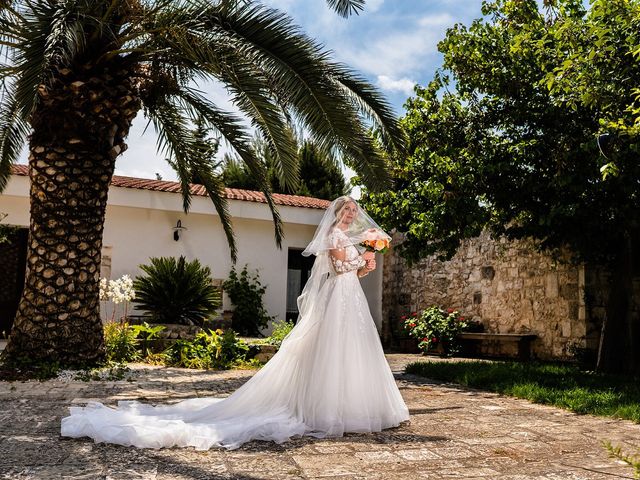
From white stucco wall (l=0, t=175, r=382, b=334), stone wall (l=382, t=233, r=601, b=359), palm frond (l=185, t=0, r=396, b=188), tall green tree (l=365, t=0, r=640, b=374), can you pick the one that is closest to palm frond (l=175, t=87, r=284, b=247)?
palm frond (l=185, t=0, r=396, b=188)

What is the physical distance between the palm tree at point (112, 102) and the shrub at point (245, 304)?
5213mm

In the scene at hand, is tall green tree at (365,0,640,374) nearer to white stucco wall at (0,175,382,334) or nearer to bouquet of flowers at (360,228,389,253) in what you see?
bouquet of flowers at (360,228,389,253)

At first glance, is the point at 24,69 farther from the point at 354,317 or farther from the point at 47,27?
the point at 354,317

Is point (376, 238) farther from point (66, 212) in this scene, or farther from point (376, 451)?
point (66, 212)

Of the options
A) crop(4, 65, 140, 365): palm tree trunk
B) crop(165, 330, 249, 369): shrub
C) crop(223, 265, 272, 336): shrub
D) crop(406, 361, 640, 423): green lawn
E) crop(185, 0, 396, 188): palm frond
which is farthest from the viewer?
crop(223, 265, 272, 336): shrub

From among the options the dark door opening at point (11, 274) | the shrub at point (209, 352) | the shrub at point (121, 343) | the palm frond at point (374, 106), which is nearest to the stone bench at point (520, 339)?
the shrub at point (209, 352)

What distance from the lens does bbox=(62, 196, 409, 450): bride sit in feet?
13.3

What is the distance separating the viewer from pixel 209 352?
348 inches

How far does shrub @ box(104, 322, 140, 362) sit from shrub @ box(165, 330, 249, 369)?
1.75 feet

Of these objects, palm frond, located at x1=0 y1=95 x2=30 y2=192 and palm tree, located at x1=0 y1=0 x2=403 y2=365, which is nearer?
palm tree, located at x1=0 y1=0 x2=403 y2=365

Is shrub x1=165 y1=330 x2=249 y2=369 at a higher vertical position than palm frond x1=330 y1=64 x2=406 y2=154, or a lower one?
lower

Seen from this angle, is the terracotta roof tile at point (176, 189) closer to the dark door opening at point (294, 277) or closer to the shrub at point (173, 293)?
the dark door opening at point (294, 277)

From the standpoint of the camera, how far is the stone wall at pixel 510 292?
31.6ft

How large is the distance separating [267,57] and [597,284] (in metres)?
6.77
